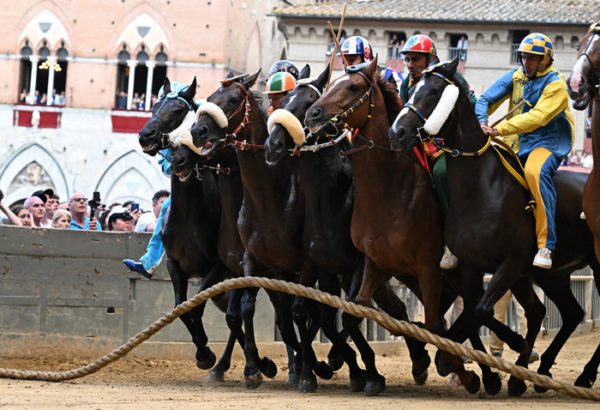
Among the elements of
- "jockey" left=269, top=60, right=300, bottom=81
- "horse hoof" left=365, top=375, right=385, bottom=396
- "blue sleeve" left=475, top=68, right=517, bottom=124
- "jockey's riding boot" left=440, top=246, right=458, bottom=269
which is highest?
"jockey" left=269, top=60, right=300, bottom=81

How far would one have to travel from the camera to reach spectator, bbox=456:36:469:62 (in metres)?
57.2

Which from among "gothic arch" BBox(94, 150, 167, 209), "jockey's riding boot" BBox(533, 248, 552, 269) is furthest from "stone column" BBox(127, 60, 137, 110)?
"jockey's riding boot" BBox(533, 248, 552, 269)

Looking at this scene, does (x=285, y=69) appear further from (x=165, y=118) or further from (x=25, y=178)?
(x=25, y=178)

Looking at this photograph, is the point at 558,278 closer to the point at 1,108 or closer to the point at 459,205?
the point at 459,205

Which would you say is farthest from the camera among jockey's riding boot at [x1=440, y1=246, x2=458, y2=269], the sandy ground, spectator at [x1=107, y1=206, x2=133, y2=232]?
spectator at [x1=107, y1=206, x2=133, y2=232]

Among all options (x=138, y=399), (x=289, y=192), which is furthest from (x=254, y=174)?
(x=138, y=399)

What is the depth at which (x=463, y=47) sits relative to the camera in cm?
5741

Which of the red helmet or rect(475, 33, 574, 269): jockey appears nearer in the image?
rect(475, 33, 574, 269): jockey

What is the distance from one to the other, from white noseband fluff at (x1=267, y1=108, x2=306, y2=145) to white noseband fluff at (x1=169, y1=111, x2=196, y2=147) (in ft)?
6.17

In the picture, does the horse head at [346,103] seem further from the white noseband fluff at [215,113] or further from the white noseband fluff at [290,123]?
the white noseband fluff at [215,113]

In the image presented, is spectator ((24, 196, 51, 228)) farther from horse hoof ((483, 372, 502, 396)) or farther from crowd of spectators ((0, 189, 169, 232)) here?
horse hoof ((483, 372, 502, 396))

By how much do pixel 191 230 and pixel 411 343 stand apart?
295cm

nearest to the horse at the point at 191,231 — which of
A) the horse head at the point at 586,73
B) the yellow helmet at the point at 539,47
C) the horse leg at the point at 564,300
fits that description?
the horse leg at the point at 564,300

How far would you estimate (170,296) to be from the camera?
1708cm
